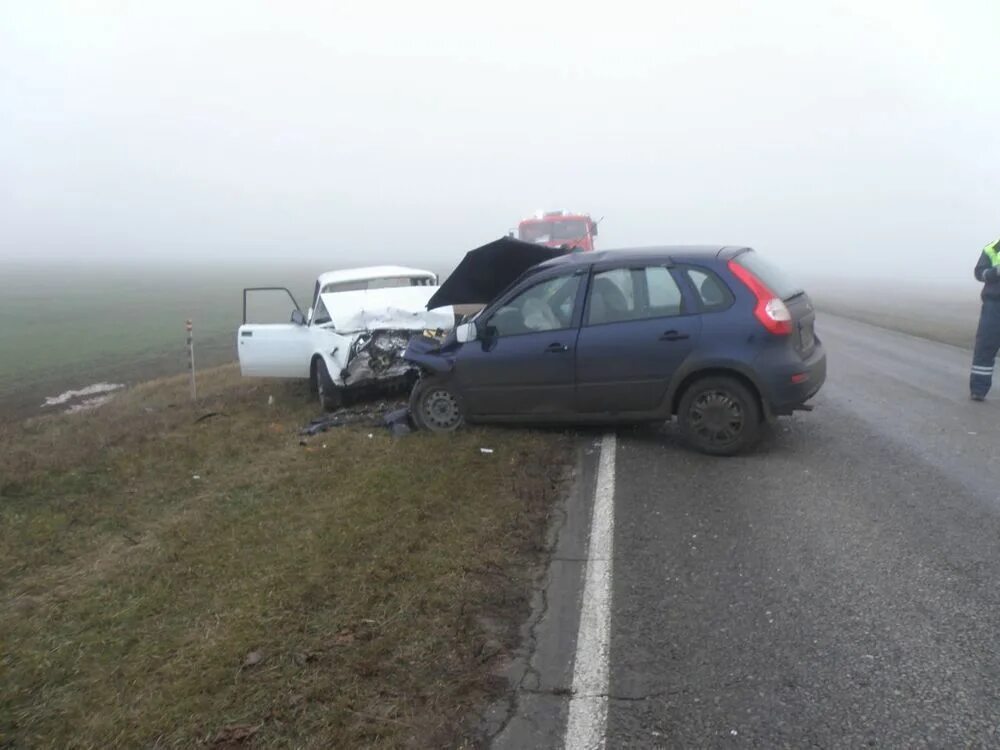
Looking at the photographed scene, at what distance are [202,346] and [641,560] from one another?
26.3m

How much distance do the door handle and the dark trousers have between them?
12.4ft

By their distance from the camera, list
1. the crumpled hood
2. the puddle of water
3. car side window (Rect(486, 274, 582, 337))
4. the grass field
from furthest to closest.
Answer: the grass field → the puddle of water → the crumpled hood → car side window (Rect(486, 274, 582, 337))

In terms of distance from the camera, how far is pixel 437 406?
753 cm

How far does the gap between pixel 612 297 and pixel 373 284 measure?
5.10m

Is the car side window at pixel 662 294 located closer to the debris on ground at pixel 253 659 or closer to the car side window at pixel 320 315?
the debris on ground at pixel 253 659

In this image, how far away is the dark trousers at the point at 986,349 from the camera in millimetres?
7938

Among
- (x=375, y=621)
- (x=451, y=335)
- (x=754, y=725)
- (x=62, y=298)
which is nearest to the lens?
(x=754, y=725)

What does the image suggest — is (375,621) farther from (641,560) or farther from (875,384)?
(875,384)

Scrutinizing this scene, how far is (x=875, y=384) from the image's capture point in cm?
902

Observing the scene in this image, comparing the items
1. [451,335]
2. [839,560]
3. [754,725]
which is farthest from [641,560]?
[451,335]

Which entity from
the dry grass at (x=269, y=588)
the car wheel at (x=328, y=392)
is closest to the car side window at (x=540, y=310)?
the dry grass at (x=269, y=588)

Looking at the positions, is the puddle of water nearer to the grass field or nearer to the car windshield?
the grass field

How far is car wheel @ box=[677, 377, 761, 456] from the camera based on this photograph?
6.25m

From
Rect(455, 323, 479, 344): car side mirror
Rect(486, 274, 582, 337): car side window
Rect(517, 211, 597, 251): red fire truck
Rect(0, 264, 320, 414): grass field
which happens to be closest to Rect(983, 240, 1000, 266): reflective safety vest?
Rect(486, 274, 582, 337): car side window
